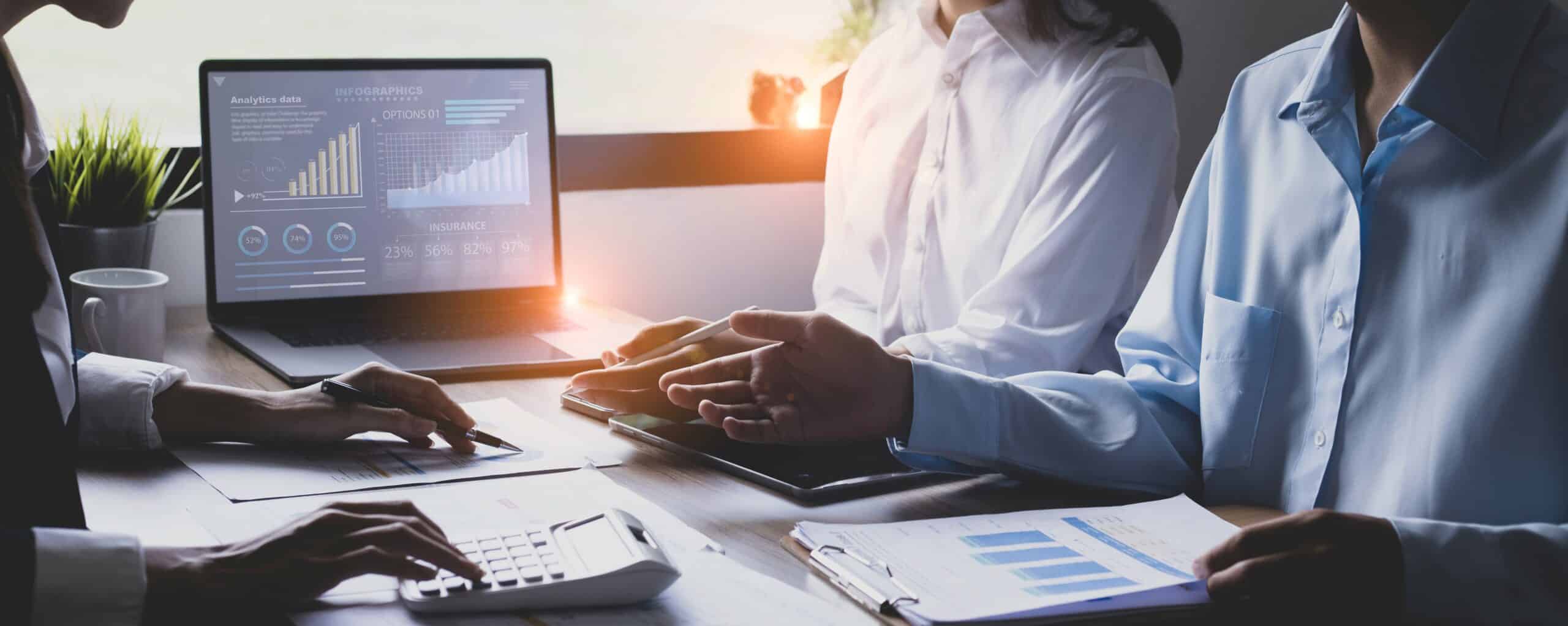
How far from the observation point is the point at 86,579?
774mm

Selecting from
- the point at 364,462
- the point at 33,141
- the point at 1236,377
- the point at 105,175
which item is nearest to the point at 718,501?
the point at 364,462

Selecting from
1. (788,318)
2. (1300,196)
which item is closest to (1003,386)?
(788,318)

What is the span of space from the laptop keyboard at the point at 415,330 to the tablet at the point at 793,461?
46 centimetres

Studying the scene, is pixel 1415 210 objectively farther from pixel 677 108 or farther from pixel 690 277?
pixel 677 108

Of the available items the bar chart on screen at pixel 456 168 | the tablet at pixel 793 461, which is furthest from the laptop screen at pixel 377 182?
the tablet at pixel 793 461

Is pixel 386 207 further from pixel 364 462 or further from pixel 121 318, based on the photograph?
pixel 364 462

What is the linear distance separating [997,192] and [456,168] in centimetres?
74

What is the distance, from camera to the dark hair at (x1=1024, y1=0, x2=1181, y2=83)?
5.49ft

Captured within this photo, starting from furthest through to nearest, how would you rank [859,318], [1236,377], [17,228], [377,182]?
[859,318] < [377,182] < [1236,377] < [17,228]

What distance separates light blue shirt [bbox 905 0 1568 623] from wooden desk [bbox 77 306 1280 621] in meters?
0.04

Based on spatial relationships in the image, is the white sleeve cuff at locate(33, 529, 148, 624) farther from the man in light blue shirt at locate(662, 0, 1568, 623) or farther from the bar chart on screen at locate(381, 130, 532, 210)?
the bar chart on screen at locate(381, 130, 532, 210)

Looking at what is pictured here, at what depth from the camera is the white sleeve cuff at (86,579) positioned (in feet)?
2.52

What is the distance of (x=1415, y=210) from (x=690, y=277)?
1.71 metres

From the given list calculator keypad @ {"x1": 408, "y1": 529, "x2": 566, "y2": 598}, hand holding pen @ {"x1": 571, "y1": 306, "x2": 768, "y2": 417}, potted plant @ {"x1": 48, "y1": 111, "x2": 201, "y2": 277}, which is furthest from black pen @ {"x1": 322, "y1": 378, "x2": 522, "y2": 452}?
potted plant @ {"x1": 48, "y1": 111, "x2": 201, "y2": 277}
